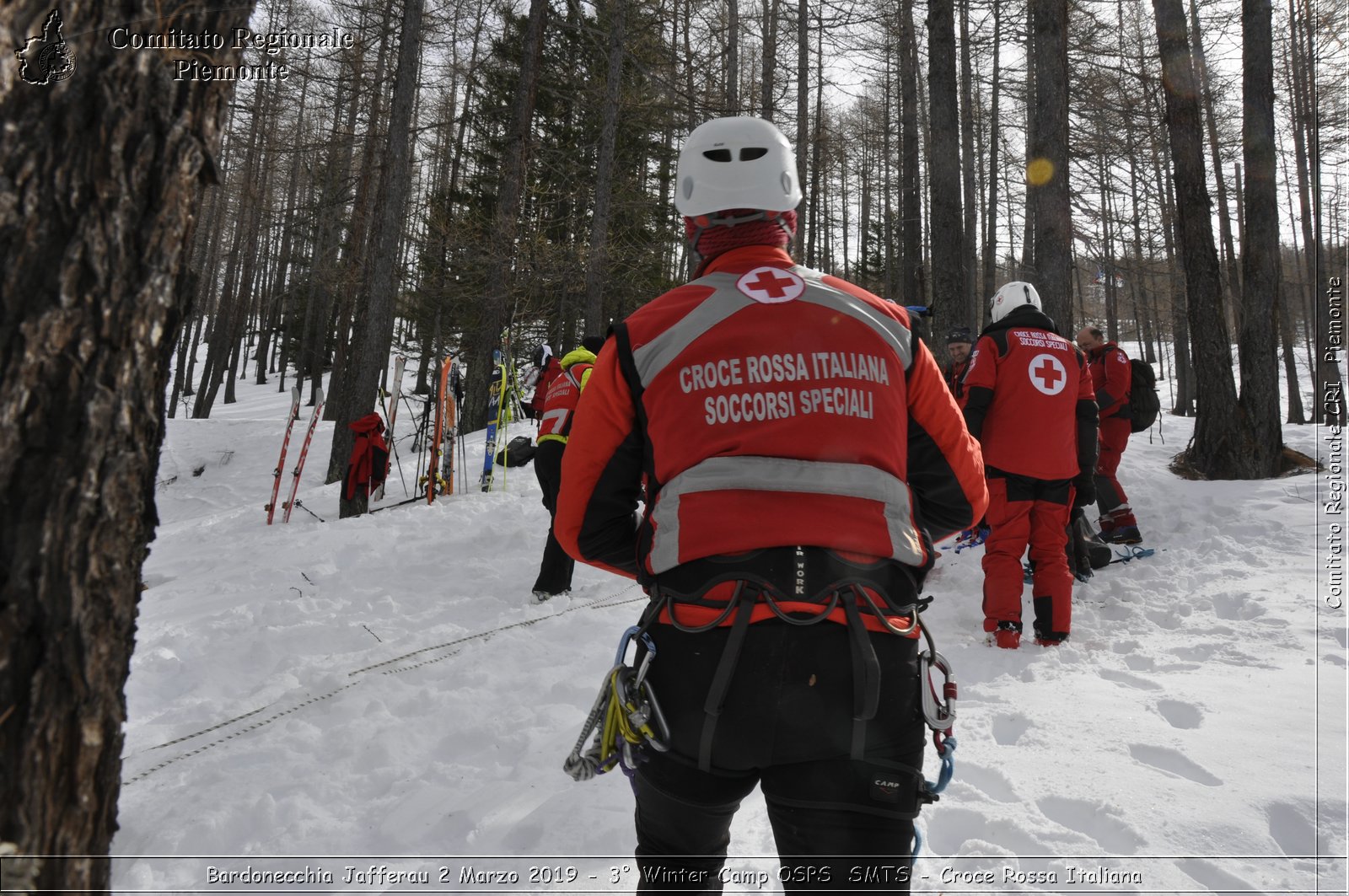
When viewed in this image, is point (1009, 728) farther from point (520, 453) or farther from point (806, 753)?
point (520, 453)

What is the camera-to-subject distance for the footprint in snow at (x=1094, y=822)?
254 cm

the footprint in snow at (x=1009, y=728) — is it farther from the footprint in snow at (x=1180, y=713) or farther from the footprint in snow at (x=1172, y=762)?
the footprint in snow at (x=1180, y=713)

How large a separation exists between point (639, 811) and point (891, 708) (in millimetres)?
575

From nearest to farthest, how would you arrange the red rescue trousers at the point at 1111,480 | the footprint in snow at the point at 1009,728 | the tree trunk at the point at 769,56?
the footprint in snow at the point at 1009,728, the red rescue trousers at the point at 1111,480, the tree trunk at the point at 769,56

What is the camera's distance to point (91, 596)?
4.17 ft

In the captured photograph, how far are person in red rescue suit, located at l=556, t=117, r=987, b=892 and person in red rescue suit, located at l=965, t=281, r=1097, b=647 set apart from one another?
11.7 feet

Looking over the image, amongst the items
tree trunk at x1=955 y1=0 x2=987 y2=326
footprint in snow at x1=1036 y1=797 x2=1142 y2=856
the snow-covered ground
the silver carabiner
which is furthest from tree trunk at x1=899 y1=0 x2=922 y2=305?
the silver carabiner

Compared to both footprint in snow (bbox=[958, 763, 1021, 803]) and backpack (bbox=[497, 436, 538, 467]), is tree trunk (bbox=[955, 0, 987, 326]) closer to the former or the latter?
backpack (bbox=[497, 436, 538, 467])

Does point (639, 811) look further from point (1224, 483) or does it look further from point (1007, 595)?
point (1224, 483)

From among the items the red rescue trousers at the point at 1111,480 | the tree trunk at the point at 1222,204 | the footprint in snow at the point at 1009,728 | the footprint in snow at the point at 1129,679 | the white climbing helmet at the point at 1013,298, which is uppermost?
the tree trunk at the point at 1222,204

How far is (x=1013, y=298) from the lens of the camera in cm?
550

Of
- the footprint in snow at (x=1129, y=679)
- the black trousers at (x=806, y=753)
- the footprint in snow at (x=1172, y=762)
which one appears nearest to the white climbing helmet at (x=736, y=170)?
the black trousers at (x=806, y=753)

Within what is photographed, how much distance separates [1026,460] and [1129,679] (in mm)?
1438

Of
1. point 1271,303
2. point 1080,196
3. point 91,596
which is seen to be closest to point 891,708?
point 91,596
